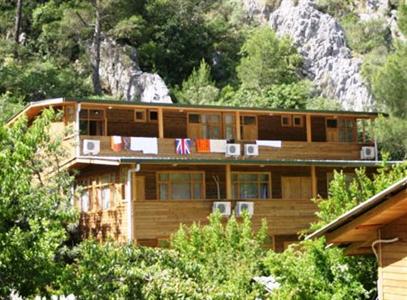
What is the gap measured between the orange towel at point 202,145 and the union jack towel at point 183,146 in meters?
0.45

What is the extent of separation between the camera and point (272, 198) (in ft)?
89.6

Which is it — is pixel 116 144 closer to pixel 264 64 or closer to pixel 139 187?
pixel 139 187

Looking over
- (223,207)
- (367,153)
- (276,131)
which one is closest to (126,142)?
(223,207)

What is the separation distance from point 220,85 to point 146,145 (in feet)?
90.3

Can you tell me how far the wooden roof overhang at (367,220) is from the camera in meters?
8.49

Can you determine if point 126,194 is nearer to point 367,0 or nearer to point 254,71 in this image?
point 254,71

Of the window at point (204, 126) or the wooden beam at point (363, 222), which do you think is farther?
the window at point (204, 126)

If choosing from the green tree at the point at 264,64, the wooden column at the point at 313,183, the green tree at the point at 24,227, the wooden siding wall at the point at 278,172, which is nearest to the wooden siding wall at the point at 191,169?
the wooden siding wall at the point at 278,172

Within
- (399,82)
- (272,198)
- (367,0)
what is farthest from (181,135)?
(367,0)

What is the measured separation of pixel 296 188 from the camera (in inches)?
1096

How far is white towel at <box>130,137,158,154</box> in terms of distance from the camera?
90.3 feet

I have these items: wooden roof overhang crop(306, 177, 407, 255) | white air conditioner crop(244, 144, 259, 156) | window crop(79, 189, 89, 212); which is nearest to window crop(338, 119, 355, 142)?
white air conditioner crop(244, 144, 259, 156)

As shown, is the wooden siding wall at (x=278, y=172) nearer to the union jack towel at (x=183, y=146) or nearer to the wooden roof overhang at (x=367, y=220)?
the union jack towel at (x=183, y=146)

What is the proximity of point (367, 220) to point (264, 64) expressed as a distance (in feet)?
143
